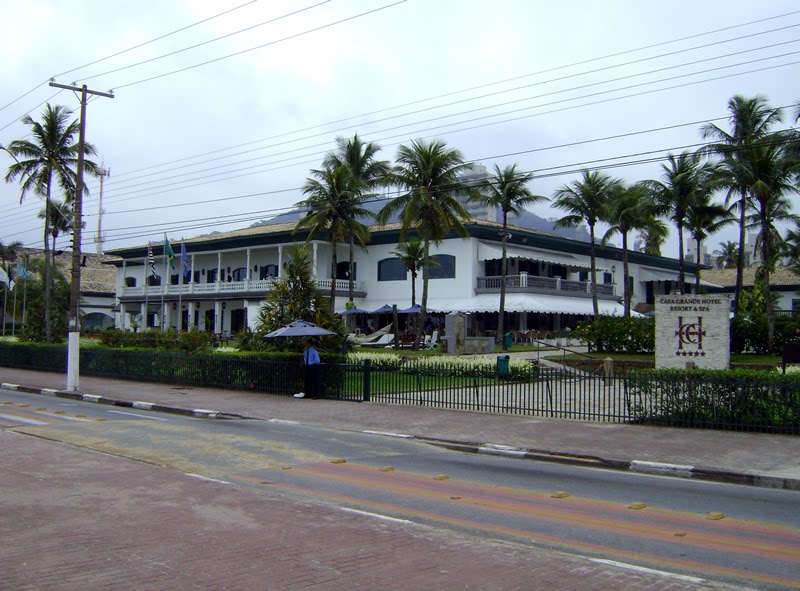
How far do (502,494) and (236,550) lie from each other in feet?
13.1

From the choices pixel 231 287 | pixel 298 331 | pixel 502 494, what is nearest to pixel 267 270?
pixel 231 287

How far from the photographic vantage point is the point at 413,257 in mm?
48594

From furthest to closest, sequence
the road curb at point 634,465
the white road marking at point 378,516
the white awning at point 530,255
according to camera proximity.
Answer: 1. the white awning at point 530,255
2. the road curb at point 634,465
3. the white road marking at point 378,516

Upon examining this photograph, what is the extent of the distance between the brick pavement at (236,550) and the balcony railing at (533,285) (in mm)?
39461

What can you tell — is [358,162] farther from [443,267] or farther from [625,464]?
[625,464]

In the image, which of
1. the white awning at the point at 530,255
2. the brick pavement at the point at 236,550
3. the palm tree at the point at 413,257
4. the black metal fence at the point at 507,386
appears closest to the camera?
the brick pavement at the point at 236,550

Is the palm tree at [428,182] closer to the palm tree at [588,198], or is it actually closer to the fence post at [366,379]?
the palm tree at [588,198]

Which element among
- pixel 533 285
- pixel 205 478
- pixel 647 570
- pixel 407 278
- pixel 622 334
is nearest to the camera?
pixel 647 570

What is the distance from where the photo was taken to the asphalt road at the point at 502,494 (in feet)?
22.3

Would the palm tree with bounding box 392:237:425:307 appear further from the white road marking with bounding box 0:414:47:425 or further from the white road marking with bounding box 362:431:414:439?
the white road marking with bounding box 0:414:47:425

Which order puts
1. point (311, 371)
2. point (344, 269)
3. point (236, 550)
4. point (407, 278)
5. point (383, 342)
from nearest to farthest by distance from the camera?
1. point (236, 550)
2. point (311, 371)
3. point (383, 342)
4. point (407, 278)
5. point (344, 269)

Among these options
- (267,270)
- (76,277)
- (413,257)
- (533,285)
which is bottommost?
(76,277)


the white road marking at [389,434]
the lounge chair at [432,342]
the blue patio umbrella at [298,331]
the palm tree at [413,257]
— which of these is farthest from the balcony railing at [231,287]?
the white road marking at [389,434]

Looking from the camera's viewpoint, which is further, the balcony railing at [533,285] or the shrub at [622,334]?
the balcony railing at [533,285]
